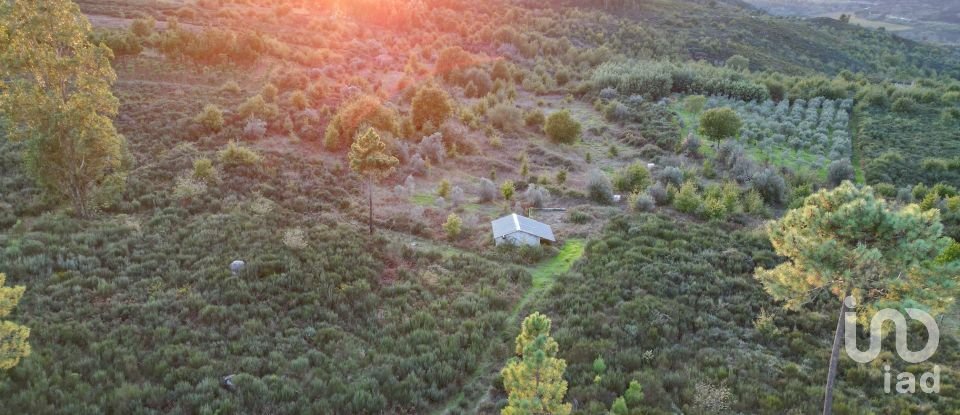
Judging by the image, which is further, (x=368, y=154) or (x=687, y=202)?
(x=687, y=202)

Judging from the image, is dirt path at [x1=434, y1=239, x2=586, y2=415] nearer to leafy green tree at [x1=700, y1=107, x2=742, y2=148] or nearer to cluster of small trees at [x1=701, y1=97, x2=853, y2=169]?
leafy green tree at [x1=700, y1=107, x2=742, y2=148]


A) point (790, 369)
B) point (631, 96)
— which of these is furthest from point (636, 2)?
point (790, 369)

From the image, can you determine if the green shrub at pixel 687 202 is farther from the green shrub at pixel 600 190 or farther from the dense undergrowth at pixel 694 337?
the dense undergrowth at pixel 694 337

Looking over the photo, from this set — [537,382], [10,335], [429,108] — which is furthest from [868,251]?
[429,108]

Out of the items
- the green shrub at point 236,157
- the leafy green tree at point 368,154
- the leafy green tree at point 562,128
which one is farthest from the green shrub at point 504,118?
the leafy green tree at point 368,154

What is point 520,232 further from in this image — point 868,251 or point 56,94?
point 56,94

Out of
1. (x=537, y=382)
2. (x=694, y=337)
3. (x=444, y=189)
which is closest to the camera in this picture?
(x=537, y=382)
